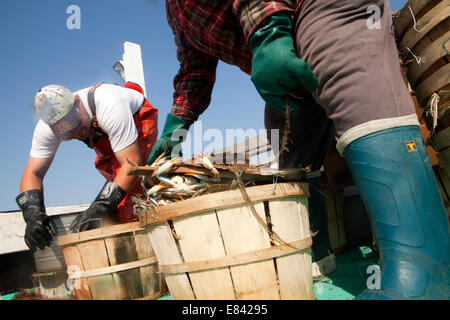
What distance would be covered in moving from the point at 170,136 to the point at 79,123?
1.10 metres

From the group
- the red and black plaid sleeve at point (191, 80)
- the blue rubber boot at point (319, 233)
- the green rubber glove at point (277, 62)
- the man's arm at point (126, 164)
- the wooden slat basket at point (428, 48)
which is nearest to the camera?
the green rubber glove at point (277, 62)

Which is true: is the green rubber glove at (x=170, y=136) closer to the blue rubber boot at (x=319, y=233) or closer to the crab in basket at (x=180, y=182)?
the crab in basket at (x=180, y=182)

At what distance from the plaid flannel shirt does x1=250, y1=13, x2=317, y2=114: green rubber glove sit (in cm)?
4

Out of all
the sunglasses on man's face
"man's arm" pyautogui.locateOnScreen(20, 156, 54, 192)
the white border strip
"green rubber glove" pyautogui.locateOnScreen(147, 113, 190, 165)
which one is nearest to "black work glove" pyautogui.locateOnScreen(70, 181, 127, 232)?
"green rubber glove" pyautogui.locateOnScreen(147, 113, 190, 165)

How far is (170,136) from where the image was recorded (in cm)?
177

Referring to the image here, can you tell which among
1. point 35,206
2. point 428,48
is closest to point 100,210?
point 35,206

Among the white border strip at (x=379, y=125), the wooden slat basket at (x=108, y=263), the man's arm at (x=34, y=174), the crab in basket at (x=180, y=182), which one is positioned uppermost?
the man's arm at (x=34, y=174)

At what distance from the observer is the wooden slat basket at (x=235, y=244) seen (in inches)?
39.9

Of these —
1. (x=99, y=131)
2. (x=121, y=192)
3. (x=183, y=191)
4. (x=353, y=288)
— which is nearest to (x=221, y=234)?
(x=183, y=191)

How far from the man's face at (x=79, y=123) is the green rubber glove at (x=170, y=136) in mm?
1035

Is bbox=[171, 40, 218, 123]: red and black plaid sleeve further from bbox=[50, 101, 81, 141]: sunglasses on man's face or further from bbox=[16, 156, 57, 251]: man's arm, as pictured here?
bbox=[16, 156, 57, 251]: man's arm

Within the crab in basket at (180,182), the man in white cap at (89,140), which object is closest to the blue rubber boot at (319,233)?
the crab in basket at (180,182)

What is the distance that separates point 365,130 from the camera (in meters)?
0.84

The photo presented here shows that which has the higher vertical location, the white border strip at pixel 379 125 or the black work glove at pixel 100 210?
the white border strip at pixel 379 125
